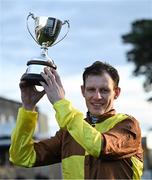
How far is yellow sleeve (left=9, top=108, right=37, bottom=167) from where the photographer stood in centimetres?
388

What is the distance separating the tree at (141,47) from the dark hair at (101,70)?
3239 cm

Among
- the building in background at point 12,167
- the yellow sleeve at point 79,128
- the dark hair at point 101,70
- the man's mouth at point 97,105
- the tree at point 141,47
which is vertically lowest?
the yellow sleeve at point 79,128

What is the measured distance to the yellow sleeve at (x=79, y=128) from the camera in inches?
137

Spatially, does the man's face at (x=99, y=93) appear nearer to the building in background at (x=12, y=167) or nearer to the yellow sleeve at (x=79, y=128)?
the yellow sleeve at (x=79, y=128)

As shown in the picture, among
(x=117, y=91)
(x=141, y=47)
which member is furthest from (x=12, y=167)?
(x=117, y=91)

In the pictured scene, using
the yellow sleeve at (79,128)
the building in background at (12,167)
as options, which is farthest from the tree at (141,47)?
the yellow sleeve at (79,128)

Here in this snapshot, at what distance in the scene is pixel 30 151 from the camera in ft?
12.9

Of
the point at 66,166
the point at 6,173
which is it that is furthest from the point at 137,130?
the point at 6,173

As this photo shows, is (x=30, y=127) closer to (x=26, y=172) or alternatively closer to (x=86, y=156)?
(x=86, y=156)

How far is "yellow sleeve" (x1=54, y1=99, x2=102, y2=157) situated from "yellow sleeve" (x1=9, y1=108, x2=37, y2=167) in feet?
A: 1.28

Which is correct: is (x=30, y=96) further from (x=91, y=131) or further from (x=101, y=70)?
(x=91, y=131)

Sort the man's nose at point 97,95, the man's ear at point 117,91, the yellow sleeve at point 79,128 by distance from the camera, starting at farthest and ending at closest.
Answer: the man's ear at point 117,91
the man's nose at point 97,95
the yellow sleeve at point 79,128

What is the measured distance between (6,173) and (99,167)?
1123 inches

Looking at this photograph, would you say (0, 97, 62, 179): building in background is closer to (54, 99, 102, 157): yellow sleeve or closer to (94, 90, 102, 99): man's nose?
(94, 90, 102, 99): man's nose
